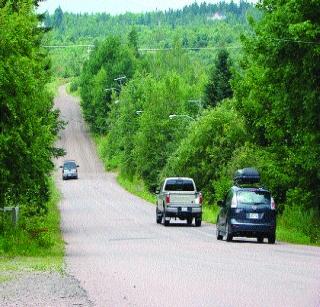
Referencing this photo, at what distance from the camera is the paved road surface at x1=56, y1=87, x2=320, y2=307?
51.1 ft

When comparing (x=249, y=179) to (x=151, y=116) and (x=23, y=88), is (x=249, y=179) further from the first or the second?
(x=151, y=116)

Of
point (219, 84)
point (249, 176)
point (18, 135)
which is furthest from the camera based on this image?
point (219, 84)

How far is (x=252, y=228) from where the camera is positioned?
117ft

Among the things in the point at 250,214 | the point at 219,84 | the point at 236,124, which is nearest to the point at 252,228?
the point at 250,214

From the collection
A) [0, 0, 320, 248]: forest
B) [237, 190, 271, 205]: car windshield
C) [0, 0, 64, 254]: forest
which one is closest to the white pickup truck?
[0, 0, 320, 248]: forest

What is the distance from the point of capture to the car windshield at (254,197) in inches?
1415

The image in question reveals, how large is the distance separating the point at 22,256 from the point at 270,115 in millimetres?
19715

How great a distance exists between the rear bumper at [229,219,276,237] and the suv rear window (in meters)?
15.6

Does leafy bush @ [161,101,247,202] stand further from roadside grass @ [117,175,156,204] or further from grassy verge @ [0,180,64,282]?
grassy verge @ [0,180,64,282]

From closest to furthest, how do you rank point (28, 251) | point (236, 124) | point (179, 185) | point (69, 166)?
point (28, 251), point (179, 185), point (236, 124), point (69, 166)

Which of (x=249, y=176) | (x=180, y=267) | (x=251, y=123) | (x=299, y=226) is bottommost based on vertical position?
(x=299, y=226)

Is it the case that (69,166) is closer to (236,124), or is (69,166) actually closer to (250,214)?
(236,124)

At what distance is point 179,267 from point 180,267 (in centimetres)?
3

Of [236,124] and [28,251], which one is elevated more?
[236,124]
